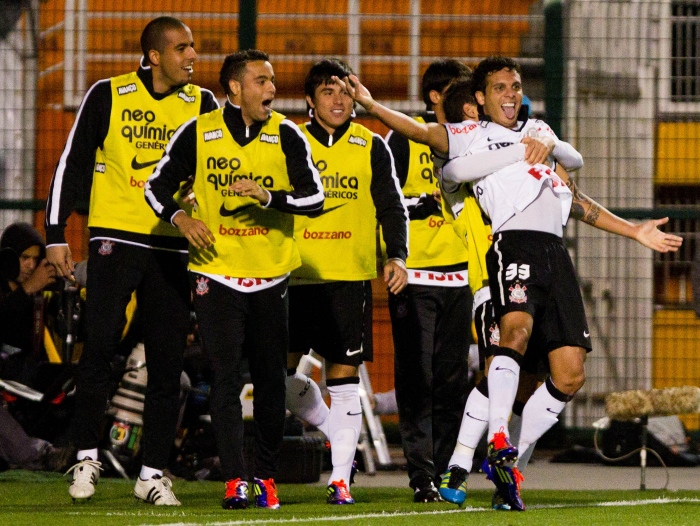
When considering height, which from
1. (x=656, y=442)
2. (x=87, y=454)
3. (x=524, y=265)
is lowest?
(x=656, y=442)

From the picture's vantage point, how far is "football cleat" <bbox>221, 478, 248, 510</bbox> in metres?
6.32

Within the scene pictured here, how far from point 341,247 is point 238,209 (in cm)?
66

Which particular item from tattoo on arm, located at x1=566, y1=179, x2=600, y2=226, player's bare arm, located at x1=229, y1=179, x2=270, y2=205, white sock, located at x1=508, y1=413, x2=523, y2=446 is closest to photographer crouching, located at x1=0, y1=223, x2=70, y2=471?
player's bare arm, located at x1=229, y1=179, x2=270, y2=205

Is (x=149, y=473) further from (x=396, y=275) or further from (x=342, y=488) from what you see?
(x=396, y=275)

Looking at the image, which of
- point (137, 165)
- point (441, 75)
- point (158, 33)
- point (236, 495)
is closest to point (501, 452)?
point (236, 495)

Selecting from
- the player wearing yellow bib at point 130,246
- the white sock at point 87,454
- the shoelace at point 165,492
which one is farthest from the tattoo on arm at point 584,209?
the white sock at point 87,454

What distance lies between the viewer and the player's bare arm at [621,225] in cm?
643

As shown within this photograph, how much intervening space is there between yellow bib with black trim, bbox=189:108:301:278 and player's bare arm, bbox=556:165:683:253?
135 centimetres

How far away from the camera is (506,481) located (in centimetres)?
588

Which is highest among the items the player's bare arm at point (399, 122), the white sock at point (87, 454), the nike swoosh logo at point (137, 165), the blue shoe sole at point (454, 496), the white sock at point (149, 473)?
the player's bare arm at point (399, 122)

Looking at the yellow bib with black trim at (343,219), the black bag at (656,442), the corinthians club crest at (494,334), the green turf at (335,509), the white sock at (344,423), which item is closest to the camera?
the green turf at (335,509)

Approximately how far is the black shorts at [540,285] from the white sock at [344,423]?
942 mm

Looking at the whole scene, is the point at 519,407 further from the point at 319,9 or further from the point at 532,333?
the point at 319,9

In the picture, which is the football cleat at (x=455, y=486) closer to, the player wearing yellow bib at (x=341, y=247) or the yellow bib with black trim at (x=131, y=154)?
the player wearing yellow bib at (x=341, y=247)
